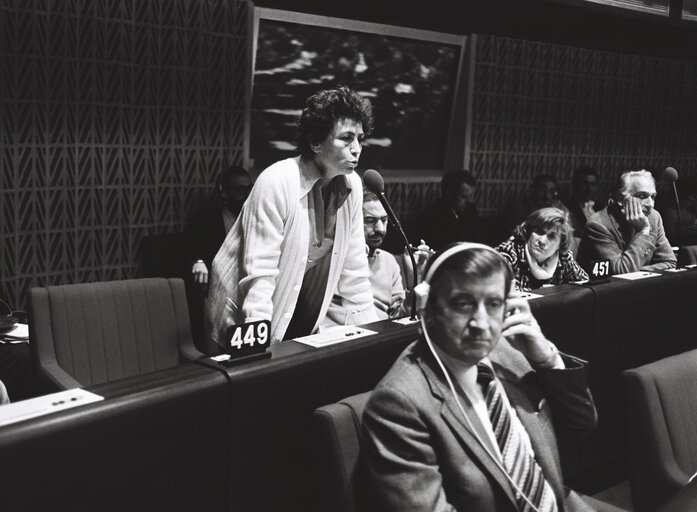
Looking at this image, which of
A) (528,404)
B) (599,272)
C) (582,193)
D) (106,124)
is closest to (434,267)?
(528,404)

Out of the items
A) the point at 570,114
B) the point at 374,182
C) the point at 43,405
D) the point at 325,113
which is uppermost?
the point at 570,114

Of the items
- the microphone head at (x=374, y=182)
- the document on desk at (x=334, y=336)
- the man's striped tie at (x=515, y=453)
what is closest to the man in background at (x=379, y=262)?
the microphone head at (x=374, y=182)

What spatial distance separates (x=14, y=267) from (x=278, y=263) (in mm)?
2533

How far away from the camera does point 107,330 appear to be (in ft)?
10.5

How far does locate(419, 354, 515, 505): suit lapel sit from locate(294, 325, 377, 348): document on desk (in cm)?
58

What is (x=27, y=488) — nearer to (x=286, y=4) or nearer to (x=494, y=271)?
(x=494, y=271)

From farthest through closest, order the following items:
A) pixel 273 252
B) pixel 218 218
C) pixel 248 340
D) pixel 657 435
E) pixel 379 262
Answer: pixel 218 218
pixel 379 262
pixel 273 252
pixel 657 435
pixel 248 340

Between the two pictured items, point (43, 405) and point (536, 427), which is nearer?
point (43, 405)

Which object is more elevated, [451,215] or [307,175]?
[307,175]

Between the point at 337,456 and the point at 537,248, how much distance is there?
223cm

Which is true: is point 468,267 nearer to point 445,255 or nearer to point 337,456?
point 445,255

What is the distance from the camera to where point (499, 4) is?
7109mm

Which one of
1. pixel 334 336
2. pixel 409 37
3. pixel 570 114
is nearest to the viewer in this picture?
pixel 334 336

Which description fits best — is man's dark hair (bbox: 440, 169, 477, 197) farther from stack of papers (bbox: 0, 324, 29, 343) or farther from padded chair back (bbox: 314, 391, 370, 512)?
padded chair back (bbox: 314, 391, 370, 512)
